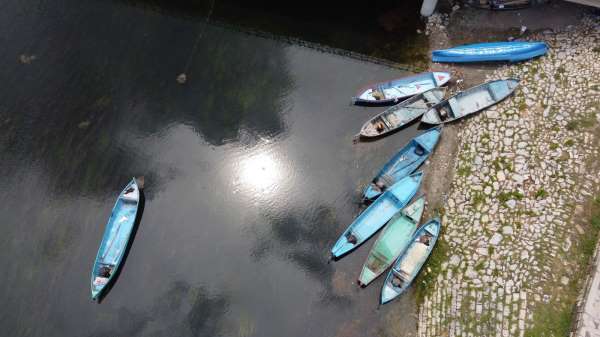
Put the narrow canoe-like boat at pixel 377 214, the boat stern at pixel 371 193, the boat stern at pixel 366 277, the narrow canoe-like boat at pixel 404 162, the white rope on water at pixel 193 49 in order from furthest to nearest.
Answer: the white rope on water at pixel 193 49 → the narrow canoe-like boat at pixel 404 162 → the boat stern at pixel 371 193 → the narrow canoe-like boat at pixel 377 214 → the boat stern at pixel 366 277

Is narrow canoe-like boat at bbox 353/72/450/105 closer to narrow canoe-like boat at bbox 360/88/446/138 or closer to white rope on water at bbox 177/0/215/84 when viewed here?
narrow canoe-like boat at bbox 360/88/446/138

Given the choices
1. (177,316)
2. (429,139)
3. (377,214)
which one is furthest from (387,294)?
(177,316)

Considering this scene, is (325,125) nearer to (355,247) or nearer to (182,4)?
(355,247)

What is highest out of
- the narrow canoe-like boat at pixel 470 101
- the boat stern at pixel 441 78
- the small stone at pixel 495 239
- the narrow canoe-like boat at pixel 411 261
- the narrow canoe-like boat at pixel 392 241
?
the boat stern at pixel 441 78

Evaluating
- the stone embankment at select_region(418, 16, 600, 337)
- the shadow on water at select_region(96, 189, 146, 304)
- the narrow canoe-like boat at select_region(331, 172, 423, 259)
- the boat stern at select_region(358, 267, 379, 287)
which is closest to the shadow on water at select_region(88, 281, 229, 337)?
the shadow on water at select_region(96, 189, 146, 304)

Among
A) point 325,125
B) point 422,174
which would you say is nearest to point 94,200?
point 325,125

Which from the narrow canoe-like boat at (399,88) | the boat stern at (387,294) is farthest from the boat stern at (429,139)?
the boat stern at (387,294)

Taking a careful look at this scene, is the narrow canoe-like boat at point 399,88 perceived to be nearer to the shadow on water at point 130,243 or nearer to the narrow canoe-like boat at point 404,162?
the narrow canoe-like boat at point 404,162
